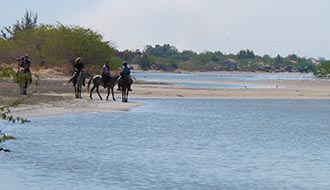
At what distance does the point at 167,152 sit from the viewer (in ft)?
67.4

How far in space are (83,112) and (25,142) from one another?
10161 millimetres

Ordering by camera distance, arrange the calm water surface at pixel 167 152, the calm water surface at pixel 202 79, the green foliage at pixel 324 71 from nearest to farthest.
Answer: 1. the calm water surface at pixel 167 152
2. the calm water surface at pixel 202 79
3. the green foliage at pixel 324 71

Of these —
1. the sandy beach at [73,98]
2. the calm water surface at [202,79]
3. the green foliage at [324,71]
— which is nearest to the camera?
the sandy beach at [73,98]

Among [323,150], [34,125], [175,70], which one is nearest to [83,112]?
[34,125]

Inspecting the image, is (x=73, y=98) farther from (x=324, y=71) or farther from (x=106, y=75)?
(x=324, y=71)

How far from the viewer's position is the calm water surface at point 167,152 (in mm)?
16031

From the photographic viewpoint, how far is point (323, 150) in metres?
22.0

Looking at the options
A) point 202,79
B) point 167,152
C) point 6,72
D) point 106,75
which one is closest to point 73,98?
point 106,75

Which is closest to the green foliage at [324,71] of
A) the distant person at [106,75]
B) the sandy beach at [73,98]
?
the sandy beach at [73,98]

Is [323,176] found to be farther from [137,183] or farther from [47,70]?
[47,70]

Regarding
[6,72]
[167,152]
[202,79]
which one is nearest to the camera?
[6,72]

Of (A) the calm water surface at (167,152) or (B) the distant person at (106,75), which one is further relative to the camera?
(B) the distant person at (106,75)

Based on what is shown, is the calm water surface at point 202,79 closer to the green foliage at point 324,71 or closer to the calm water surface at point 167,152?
the green foliage at point 324,71

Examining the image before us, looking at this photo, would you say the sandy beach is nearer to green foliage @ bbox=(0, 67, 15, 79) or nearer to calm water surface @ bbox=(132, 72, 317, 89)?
green foliage @ bbox=(0, 67, 15, 79)
